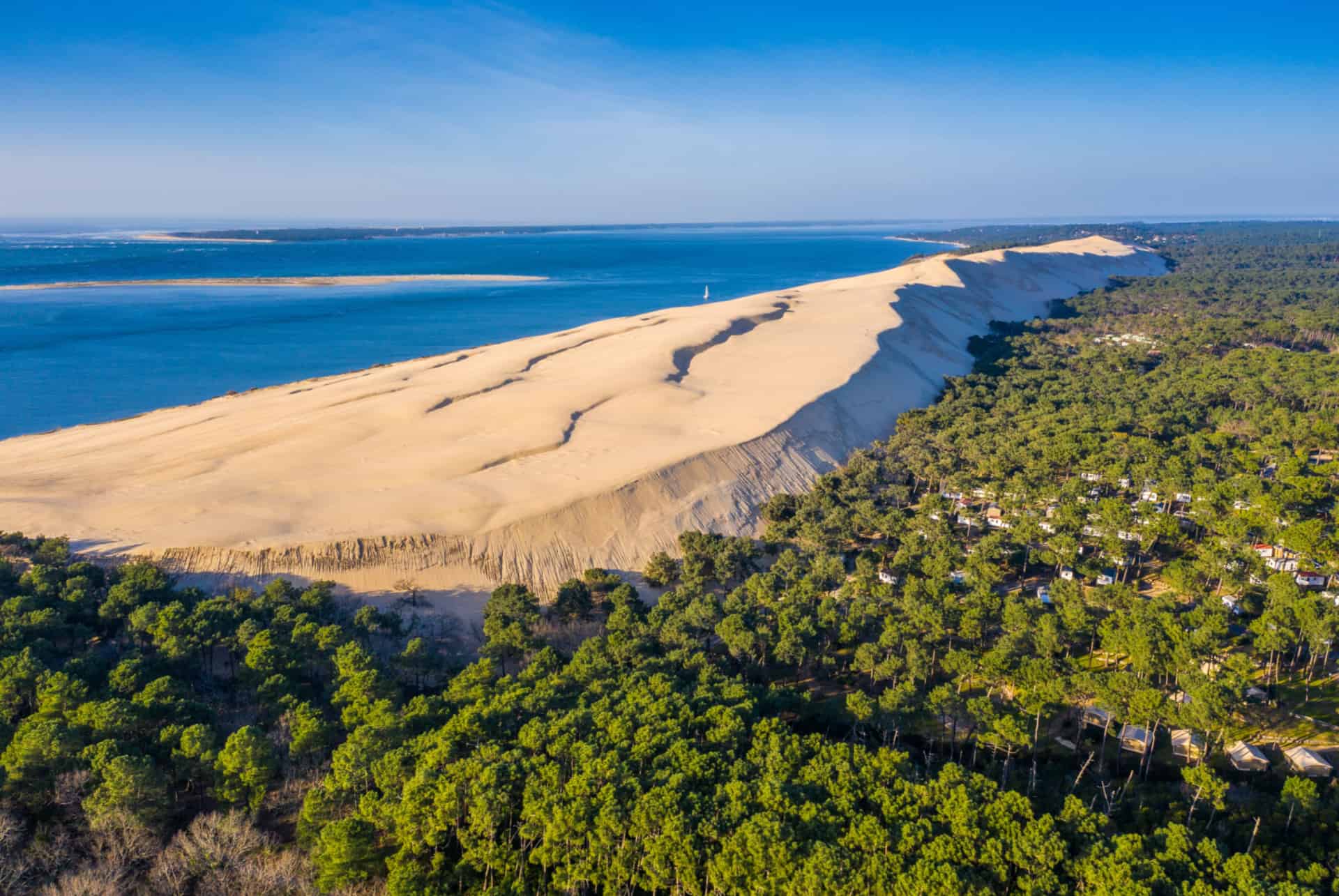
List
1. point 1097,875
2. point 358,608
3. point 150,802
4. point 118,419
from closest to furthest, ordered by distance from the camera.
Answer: point 1097,875, point 150,802, point 358,608, point 118,419

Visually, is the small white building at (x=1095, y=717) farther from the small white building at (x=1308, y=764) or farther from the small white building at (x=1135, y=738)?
the small white building at (x=1308, y=764)

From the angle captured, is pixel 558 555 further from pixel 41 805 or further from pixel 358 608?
pixel 41 805

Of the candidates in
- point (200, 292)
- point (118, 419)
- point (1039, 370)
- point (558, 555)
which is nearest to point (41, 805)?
point (558, 555)

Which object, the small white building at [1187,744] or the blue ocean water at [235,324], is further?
the blue ocean water at [235,324]

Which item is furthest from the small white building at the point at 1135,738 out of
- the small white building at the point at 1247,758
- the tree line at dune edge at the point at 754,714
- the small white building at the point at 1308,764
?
the small white building at the point at 1308,764

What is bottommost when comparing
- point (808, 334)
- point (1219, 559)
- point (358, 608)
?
point (358, 608)

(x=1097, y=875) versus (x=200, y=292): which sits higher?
(x=200, y=292)

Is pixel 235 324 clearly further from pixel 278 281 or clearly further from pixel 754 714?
pixel 754 714

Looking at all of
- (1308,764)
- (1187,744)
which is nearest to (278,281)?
(1187,744)
